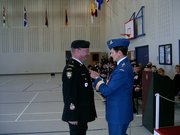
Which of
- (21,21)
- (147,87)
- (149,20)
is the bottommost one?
(147,87)

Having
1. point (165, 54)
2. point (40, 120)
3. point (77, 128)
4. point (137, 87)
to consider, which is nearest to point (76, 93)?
point (77, 128)

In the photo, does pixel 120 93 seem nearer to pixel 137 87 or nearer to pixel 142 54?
pixel 137 87

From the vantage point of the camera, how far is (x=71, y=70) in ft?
9.92

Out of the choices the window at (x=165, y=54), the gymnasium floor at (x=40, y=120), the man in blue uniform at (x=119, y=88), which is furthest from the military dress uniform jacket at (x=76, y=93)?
the window at (x=165, y=54)

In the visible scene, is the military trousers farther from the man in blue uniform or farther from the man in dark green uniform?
the man in blue uniform

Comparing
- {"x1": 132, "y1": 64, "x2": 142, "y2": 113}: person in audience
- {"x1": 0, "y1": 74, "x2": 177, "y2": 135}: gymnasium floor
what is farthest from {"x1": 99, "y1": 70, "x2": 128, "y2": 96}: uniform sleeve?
{"x1": 132, "y1": 64, "x2": 142, "y2": 113}: person in audience

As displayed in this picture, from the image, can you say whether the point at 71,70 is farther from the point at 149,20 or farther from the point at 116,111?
the point at 149,20

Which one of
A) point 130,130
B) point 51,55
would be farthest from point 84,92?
point 51,55

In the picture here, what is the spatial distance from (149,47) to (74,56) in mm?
9178

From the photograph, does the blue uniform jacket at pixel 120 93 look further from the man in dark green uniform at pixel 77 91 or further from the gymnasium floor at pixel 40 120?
the gymnasium floor at pixel 40 120

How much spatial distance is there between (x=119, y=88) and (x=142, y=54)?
34.6ft

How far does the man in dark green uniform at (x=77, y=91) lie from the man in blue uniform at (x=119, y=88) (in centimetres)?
18

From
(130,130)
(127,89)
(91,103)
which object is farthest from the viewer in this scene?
(130,130)

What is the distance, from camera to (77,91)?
9.96 ft
